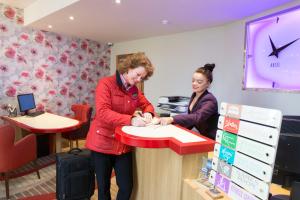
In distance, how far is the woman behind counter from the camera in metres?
1.69

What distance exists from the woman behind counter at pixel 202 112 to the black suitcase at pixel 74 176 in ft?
3.18

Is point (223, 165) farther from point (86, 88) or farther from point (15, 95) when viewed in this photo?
point (86, 88)

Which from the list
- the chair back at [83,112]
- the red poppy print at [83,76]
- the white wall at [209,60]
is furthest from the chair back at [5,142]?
the red poppy print at [83,76]

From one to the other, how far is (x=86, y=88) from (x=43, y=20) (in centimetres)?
181

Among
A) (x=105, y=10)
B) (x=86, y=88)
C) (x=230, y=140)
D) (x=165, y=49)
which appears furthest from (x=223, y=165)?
(x=86, y=88)

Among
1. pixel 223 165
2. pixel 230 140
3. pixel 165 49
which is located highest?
pixel 165 49

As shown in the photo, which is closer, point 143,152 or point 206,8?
point 143,152

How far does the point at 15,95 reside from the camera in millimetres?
3955

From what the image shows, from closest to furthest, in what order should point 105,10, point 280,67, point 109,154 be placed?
1. point 109,154
2. point 280,67
3. point 105,10

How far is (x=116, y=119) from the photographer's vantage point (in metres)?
1.46

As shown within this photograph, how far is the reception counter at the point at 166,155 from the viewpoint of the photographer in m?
1.21

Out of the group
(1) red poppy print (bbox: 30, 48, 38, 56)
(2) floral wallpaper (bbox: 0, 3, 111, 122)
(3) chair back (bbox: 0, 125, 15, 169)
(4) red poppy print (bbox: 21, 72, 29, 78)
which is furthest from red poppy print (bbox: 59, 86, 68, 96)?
(3) chair back (bbox: 0, 125, 15, 169)

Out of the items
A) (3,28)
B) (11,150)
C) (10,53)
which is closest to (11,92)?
(10,53)

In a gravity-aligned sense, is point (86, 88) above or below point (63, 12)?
below
